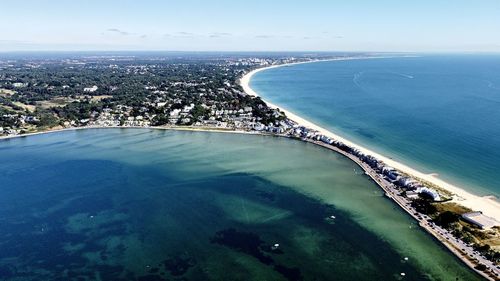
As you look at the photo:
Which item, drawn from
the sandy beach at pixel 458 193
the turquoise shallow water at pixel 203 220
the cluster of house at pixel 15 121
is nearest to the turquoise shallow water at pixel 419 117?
the sandy beach at pixel 458 193

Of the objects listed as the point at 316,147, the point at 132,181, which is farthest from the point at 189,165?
the point at 316,147

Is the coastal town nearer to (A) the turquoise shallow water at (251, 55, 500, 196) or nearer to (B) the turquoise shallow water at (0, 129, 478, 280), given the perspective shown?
(B) the turquoise shallow water at (0, 129, 478, 280)

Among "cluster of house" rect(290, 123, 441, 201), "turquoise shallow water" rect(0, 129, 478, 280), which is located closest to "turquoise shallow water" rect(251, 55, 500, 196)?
"cluster of house" rect(290, 123, 441, 201)

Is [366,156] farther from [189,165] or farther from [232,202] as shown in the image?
[189,165]

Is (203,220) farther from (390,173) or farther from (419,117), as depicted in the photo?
(419,117)

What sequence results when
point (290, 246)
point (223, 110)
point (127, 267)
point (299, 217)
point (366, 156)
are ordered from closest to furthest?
point (127, 267) → point (290, 246) → point (299, 217) → point (366, 156) → point (223, 110)

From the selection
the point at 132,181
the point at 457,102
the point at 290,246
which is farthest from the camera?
the point at 457,102

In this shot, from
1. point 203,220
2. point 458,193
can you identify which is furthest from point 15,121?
point 458,193

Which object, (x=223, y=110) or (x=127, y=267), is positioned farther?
(x=223, y=110)
